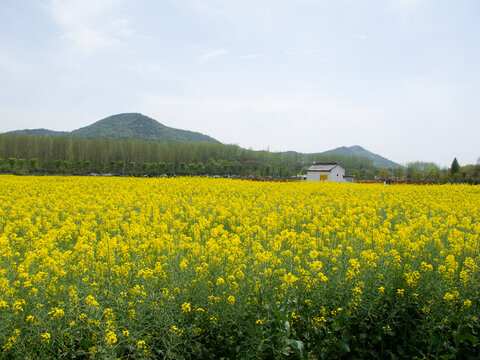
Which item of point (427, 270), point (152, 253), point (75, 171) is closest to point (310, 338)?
point (427, 270)

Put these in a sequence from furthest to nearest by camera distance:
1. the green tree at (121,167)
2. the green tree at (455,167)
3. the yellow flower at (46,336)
A: 1. the green tree at (121,167)
2. the green tree at (455,167)
3. the yellow flower at (46,336)

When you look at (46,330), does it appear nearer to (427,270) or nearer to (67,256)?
(67,256)

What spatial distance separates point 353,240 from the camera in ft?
22.6

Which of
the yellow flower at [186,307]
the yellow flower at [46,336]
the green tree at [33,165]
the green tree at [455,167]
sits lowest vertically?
the yellow flower at [46,336]

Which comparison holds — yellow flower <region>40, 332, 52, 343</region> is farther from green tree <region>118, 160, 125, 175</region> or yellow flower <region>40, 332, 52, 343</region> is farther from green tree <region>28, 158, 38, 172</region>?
green tree <region>118, 160, 125, 175</region>

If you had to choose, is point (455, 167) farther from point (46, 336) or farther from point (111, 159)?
point (111, 159)

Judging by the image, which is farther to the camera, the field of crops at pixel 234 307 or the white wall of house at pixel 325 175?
the white wall of house at pixel 325 175

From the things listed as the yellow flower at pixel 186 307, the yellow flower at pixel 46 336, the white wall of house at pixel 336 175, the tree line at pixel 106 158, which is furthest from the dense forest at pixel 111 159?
the yellow flower at pixel 46 336

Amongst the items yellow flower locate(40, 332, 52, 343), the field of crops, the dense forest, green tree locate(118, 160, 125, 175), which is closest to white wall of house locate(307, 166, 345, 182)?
the dense forest

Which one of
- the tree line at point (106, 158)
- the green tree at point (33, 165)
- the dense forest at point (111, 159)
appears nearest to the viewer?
the green tree at point (33, 165)

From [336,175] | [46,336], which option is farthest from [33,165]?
[46,336]

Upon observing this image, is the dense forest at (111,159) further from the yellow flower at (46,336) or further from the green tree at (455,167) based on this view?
the yellow flower at (46,336)

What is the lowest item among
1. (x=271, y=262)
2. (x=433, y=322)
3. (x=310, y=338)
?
(x=310, y=338)

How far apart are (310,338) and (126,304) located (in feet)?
7.98
